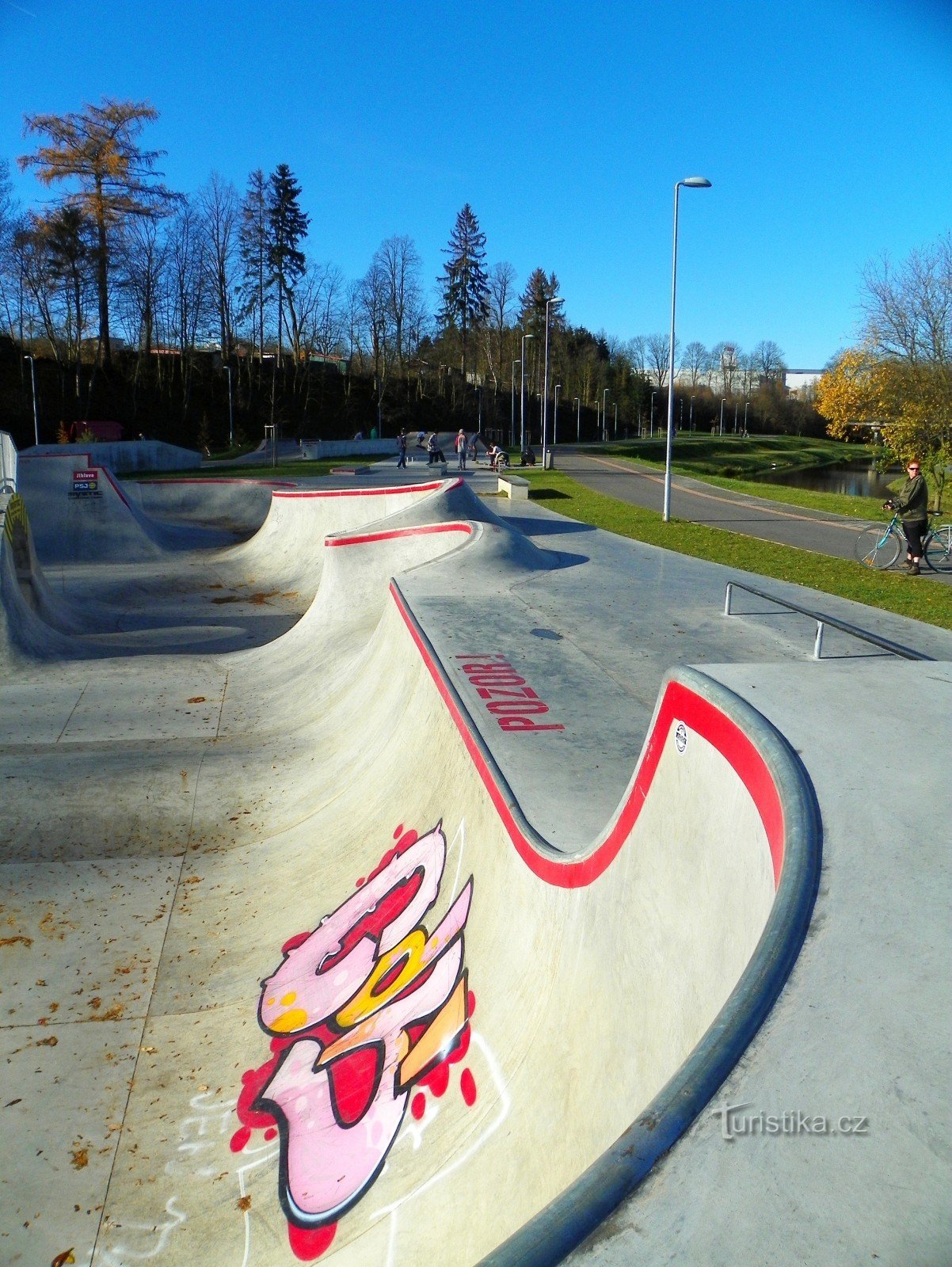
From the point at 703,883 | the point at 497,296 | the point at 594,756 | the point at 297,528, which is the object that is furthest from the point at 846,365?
the point at 497,296

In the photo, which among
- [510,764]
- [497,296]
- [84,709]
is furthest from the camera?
[497,296]

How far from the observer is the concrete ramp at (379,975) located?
2.72 m

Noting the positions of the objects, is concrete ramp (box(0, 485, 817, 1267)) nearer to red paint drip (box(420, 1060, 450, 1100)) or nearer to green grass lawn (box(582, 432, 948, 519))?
red paint drip (box(420, 1060, 450, 1100))

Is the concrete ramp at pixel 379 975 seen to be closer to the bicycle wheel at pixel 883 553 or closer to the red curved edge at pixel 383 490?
the bicycle wheel at pixel 883 553

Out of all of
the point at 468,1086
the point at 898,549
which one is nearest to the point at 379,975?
the point at 468,1086

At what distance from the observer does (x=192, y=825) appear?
7.33m

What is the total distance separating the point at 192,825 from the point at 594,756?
367 centimetres

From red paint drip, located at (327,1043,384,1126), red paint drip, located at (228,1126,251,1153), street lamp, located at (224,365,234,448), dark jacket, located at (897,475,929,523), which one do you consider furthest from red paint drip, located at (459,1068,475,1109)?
street lamp, located at (224,365,234,448)

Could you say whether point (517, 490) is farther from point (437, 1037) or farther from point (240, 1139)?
point (240, 1139)

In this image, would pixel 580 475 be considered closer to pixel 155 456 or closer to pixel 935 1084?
pixel 155 456

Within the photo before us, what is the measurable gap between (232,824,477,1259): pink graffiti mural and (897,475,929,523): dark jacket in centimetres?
1008

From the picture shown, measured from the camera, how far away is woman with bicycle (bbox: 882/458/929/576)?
12547 millimetres

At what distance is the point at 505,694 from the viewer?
6.63 m

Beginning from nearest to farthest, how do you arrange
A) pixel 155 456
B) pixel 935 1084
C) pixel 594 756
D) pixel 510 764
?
pixel 935 1084
pixel 510 764
pixel 594 756
pixel 155 456
